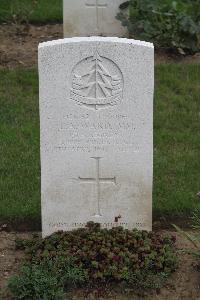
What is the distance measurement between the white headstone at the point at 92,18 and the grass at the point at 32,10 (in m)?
0.92

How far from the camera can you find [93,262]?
4848 millimetres

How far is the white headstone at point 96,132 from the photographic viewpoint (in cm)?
495

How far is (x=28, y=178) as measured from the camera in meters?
6.22

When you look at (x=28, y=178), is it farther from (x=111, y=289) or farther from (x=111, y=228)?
(x=111, y=289)

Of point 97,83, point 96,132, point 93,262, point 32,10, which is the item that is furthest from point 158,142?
point 32,10

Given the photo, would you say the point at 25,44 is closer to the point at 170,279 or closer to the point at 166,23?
the point at 166,23

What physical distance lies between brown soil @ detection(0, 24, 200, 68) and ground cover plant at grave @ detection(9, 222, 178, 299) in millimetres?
3806

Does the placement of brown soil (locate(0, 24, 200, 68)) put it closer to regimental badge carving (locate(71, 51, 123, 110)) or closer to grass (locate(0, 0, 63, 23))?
grass (locate(0, 0, 63, 23))

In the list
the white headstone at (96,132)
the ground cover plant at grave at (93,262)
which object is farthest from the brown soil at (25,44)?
the ground cover plant at grave at (93,262)

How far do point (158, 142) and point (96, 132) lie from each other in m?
1.91

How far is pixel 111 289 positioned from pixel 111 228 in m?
0.56

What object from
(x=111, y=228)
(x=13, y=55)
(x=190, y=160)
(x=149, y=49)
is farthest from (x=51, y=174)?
(x=13, y=55)

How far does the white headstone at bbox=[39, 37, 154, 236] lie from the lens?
16.2 feet

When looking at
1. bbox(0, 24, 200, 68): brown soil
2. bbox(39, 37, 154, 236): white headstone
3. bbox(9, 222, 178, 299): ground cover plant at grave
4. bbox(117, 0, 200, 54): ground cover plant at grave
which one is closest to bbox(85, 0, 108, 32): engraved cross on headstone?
bbox(117, 0, 200, 54): ground cover plant at grave
